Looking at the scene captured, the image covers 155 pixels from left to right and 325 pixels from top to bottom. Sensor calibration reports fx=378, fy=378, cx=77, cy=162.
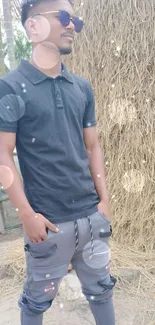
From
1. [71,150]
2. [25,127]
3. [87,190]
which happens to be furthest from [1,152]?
[87,190]

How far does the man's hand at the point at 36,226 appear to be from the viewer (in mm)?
1563

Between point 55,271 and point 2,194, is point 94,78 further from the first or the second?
point 2,194

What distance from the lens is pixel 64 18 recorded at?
1604 millimetres

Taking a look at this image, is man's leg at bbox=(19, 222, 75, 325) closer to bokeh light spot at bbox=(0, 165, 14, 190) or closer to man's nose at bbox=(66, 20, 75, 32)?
bokeh light spot at bbox=(0, 165, 14, 190)

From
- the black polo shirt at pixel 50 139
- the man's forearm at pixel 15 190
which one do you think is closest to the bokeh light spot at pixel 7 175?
the man's forearm at pixel 15 190

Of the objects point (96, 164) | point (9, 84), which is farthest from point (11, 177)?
point (96, 164)

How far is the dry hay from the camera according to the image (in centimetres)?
282

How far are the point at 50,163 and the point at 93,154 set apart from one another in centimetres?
34

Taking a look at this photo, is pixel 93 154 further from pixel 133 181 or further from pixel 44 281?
pixel 133 181

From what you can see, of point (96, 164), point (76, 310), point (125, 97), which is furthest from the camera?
point (125, 97)

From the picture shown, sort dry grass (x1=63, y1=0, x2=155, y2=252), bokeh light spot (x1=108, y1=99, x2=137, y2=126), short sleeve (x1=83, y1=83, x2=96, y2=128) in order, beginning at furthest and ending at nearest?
bokeh light spot (x1=108, y1=99, x2=137, y2=126) < dry grass (x1=63, y1=0, x2=155, y2=252) < short sleeve (x1=83, y1=83, x2=96, y2=128)

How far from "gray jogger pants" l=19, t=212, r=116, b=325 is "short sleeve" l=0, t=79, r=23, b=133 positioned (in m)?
0.49

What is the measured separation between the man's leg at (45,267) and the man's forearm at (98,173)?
0.88ft

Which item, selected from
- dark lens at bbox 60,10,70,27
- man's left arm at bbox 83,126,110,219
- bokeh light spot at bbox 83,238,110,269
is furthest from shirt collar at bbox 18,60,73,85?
bokeh light spot at bbox 83,238,110,269
